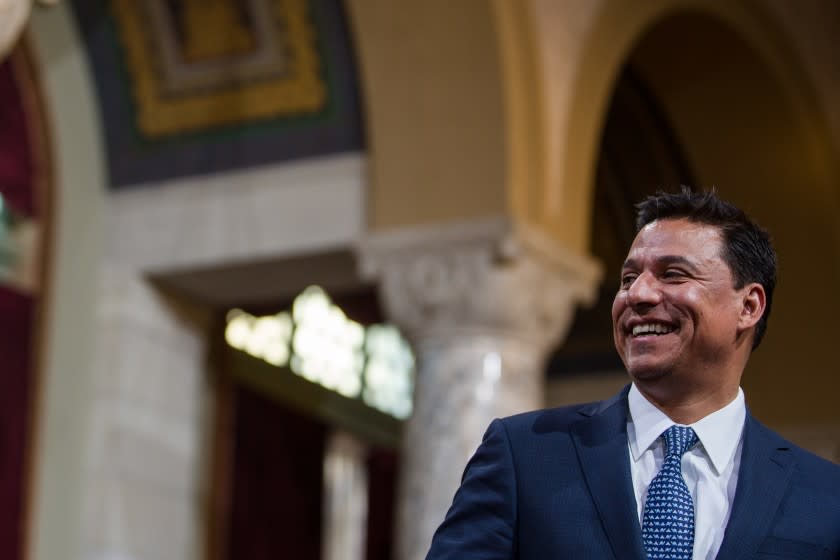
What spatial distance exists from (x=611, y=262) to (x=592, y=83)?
2.77 metres

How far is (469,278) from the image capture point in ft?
20.3

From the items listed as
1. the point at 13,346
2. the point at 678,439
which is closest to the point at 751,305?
the point at 678,439

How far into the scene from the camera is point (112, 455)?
6672 mm

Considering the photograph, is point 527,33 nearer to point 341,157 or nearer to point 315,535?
point 341,157

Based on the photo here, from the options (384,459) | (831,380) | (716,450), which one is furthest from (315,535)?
(716,450)

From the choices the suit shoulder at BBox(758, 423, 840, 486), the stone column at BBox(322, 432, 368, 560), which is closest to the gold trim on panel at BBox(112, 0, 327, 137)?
the stone column at BBox(322, 432, 368, 560)

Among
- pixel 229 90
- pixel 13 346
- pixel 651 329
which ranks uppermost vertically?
pixel 229 90

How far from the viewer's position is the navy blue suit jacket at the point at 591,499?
200cm

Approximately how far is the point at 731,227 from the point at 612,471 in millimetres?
384

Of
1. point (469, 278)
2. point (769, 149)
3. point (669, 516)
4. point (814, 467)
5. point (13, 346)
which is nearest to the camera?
point (669, 516)

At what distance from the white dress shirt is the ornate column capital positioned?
4020mm

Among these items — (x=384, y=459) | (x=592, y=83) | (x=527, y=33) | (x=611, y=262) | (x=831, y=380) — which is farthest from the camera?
(x=384, y=459)

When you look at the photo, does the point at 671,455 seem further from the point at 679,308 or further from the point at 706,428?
the point at 679,308

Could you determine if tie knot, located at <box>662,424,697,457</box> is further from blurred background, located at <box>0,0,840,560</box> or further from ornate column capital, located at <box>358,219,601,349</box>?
ornate column capital, located at <box>358,219,601,349</box>
